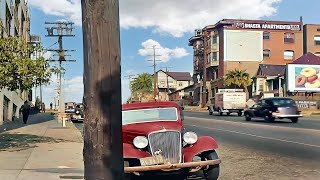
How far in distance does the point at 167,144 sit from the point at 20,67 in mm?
5484

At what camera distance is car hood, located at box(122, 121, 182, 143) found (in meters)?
9.10

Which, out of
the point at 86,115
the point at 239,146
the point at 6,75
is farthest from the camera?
the point at 239,146

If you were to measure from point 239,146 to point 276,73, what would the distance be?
65.2 meters

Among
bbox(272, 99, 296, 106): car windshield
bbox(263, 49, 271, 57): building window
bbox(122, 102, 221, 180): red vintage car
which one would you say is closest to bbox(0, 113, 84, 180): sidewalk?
bbox(122, 102, 221, 180): red vintage car

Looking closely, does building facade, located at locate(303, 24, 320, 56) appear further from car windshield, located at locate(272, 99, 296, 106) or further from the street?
the street

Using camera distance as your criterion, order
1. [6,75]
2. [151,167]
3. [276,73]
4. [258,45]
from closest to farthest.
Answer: [151,167] → [6,75] → [276,73] → [258,45]

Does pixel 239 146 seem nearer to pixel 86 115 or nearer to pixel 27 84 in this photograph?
pixel 27 84

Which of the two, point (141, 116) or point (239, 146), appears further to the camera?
point (239, 146)

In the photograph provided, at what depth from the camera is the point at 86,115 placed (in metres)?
3.71

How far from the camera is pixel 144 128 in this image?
935 centimetres

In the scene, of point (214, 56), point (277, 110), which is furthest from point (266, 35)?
point (277, 110)

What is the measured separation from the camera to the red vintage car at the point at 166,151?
8375 millimetres

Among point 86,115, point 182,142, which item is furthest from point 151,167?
point 86,115

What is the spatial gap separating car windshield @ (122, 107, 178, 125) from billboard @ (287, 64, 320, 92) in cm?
5538
